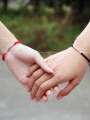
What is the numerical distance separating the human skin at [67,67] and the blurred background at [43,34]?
92cm

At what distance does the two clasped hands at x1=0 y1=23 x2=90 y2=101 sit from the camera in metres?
1.44

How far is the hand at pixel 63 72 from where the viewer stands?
4.72ft

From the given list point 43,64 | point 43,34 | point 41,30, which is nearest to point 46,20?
point 41,30

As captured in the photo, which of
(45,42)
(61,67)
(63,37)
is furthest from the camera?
(63,37)

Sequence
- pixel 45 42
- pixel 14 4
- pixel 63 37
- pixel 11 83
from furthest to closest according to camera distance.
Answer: pixel 14 4
pixel 63 37
pixel 45 42
pixel 11 83

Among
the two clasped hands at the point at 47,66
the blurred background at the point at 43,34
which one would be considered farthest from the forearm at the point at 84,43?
the blurred background at the point at 43,34

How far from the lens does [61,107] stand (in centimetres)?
280

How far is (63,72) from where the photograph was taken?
4.75ft

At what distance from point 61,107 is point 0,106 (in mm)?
448

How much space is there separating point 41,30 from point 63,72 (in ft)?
14.0

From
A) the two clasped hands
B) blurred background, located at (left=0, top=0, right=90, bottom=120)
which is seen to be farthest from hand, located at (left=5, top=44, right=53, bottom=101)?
blurred background, located at (left=0, top=0, right=90, bottom=120)

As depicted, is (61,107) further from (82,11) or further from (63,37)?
(82,11)

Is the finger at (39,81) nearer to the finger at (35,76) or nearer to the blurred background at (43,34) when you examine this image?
the finger at (35,76)

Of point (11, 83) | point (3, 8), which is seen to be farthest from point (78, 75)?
point (3, 8)
